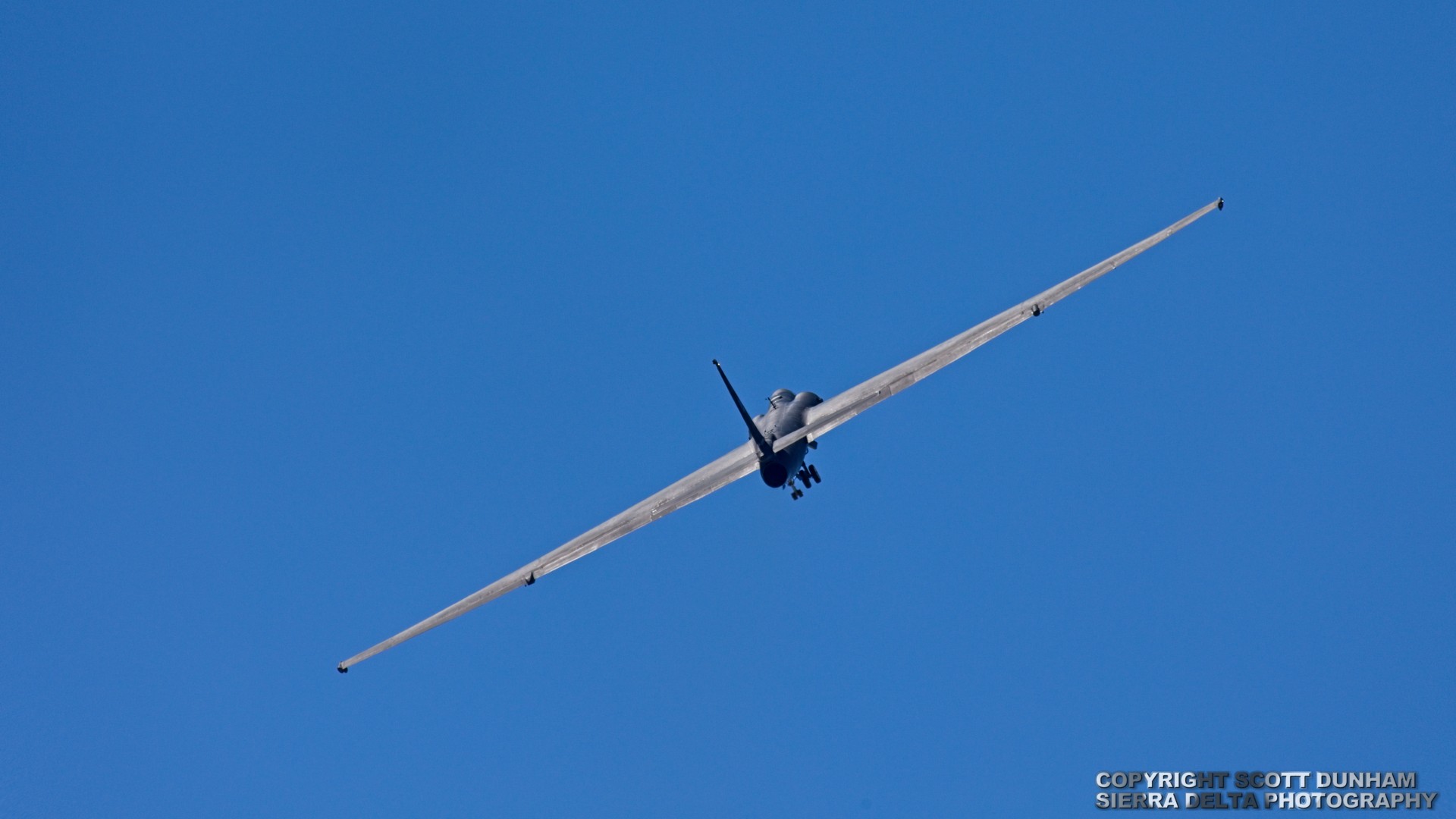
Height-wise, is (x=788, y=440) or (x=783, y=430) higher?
(x=783, y=430)

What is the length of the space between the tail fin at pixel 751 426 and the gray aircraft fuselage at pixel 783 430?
0.68 feet

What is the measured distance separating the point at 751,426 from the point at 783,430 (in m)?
7.39

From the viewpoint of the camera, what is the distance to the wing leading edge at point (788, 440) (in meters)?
69.8

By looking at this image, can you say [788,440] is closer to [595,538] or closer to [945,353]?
[945,353]

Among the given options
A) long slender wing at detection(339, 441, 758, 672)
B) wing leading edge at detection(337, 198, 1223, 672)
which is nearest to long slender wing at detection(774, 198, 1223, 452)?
wing leading edge at detection(337, 198, 1223, 672)

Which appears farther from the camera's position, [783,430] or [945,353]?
[783,430]

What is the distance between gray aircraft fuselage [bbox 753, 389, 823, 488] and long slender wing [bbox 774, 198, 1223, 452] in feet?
2.23

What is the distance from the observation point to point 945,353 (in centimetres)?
7269

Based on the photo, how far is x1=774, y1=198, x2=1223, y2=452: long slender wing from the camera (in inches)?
2734

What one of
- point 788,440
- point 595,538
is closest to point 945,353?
point 788,440

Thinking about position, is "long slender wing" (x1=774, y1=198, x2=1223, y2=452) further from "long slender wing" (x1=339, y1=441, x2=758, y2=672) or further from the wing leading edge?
"long slender wing" (x1=339, y1=441, x2=758, y2=672)

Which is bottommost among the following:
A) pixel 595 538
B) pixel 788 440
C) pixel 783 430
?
pixel 595 538

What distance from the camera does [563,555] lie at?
77250 millimetres

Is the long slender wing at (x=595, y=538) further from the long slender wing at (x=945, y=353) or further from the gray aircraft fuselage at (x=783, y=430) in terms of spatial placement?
the long slender wing at (x=945, y=353)
